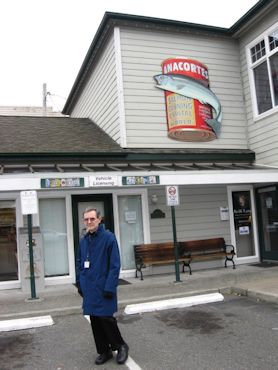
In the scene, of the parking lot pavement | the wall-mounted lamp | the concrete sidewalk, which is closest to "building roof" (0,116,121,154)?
the wall-mounted lamp

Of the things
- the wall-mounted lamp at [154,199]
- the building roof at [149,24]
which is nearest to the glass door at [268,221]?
the wall-mounted lamp at [154,199]

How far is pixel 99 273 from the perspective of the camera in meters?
5.11

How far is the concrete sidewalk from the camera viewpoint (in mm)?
8102

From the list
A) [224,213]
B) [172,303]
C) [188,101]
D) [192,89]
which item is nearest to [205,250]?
[224,213]

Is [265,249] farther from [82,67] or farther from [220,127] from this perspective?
[82,67]

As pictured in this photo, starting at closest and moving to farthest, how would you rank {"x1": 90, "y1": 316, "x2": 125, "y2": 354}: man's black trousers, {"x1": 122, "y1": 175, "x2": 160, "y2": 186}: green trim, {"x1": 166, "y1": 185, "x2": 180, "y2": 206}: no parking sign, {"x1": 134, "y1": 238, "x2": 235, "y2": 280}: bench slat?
{"x1": 90, "y1": 316, "x2": 125, "y2": 354}: man's black trousers, {"x1": 122, "y1": 175, "x2": 160, "y2": 186}: green trim, {"x1": 166, "y1": 185, "x2": 180, "y2": 206}: no parking sign, {"x1": 134, "y1": 238, "x2": 235, "y2": 280}: bench slat

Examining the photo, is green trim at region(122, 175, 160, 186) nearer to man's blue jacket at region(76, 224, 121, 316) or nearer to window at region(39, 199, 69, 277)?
window at region(39, 199, 69, 277)

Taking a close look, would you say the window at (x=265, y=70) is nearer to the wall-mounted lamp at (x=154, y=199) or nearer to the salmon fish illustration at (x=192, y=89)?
the salmon fish illustration at (x=192, y=89)

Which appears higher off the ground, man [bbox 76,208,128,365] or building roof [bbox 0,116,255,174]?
building roof [bbox 0,116,255,174]

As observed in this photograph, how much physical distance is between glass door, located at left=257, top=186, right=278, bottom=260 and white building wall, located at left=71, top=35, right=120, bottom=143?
4.39 m

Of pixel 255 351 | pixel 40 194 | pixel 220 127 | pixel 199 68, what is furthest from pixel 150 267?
pixel 255 351

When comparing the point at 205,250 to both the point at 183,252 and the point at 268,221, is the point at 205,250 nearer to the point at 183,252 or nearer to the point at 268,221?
the point at 183,252

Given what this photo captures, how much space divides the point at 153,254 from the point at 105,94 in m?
4.87

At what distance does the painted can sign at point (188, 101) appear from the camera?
12377mm
